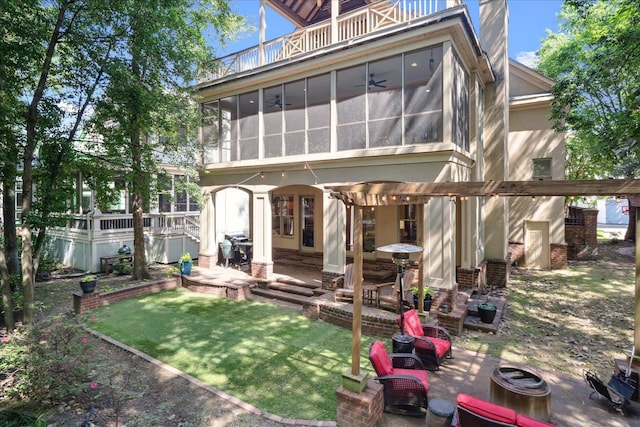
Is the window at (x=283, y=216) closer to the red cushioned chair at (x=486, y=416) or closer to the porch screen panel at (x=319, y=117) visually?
the porch screen panel at (x=319, y=117)

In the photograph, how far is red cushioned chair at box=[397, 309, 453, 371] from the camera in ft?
20.8

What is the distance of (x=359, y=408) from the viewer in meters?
4.60

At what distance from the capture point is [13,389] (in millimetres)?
5223

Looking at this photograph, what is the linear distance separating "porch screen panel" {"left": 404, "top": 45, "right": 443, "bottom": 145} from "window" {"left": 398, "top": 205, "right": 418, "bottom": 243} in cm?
391

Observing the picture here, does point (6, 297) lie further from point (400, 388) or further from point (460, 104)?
point (460, 104)

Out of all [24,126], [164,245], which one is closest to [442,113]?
[24,126]

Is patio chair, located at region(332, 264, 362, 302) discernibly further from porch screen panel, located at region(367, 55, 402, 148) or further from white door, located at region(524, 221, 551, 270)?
white door, located at region(524, 221, 551, 270)

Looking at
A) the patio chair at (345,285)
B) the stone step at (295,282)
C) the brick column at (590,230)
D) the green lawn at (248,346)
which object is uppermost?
the brick column at (590,230)

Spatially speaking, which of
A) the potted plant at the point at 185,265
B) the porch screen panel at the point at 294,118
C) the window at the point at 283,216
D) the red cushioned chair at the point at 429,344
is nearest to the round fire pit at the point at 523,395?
the red cushioned chair at the point at 429,344

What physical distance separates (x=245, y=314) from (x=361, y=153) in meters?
5.95

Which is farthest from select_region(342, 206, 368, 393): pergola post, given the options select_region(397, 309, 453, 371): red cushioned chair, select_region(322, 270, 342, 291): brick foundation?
select_region(322, 270, 342, 291): brick foundation

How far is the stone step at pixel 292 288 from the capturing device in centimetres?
1102

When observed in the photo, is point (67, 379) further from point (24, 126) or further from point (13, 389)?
point (24, 126)

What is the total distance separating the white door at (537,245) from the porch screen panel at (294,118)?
38.7 feet
